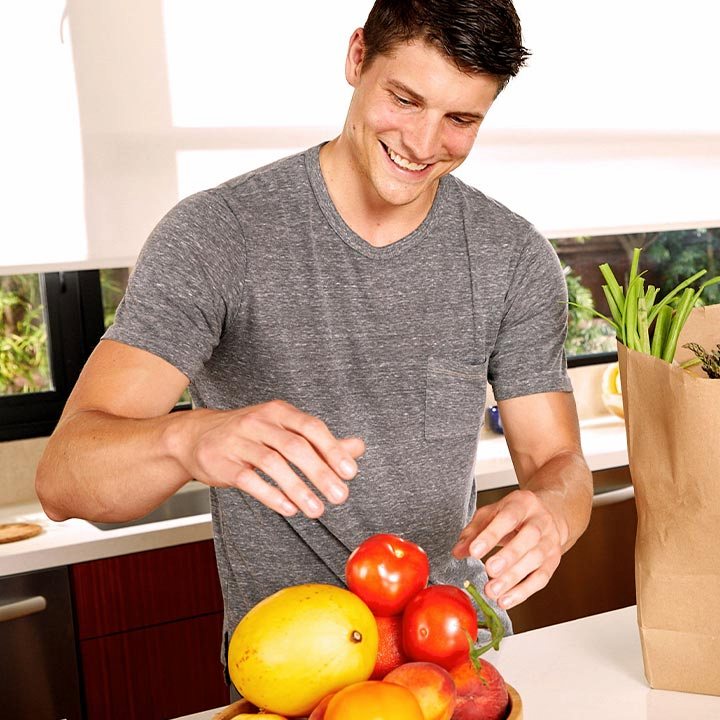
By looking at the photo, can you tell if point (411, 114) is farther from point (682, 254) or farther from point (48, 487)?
point (682, 254)

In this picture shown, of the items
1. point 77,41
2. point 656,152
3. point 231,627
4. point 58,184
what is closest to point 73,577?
point 231,627

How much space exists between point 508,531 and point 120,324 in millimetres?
506

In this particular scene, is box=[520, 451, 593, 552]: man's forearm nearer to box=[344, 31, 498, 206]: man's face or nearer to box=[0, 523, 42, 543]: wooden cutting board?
box=[344, 31, 498, 206]: man's face

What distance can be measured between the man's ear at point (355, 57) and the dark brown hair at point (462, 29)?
0.07 m

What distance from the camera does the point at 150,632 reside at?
2076 millimetres

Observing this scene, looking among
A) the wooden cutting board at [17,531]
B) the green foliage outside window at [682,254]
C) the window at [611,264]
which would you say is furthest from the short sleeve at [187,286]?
the green foliage outside window at [682,254]

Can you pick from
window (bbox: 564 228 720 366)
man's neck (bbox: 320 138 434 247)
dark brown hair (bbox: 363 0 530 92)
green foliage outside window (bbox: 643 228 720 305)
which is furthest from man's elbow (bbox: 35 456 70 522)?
green foliage outside window (bbox: 643 228 720 305)

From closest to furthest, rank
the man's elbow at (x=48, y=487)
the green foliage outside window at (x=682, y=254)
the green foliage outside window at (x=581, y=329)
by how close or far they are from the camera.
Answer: the man's elbow at (x=48, y=487) < the green foliage outside window at (x=581, y=329) < the green foliage outside window at (x=682, y=254)

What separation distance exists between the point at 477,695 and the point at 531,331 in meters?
0.71

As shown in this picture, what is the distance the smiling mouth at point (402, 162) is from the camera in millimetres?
1280

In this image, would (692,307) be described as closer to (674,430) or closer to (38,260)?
(674,430)

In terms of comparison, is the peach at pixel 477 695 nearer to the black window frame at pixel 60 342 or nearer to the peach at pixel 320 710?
the peach at pixel 320 710

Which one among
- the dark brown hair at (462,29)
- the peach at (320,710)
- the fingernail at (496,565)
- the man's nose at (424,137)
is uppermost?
the dark brown hair at (462,29)

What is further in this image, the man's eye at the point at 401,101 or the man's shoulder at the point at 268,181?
the man's shoulder at the point at 268,181
